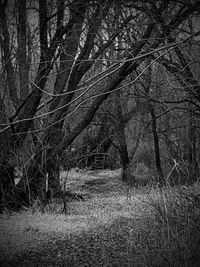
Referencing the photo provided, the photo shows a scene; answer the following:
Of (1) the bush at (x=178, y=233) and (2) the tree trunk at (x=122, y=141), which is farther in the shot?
(2) the tree trunk at (x=122, y=141)

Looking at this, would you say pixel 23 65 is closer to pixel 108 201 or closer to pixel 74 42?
pixel 74 42

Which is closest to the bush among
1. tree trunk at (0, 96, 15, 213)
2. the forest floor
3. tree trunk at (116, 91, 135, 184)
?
the forest floor

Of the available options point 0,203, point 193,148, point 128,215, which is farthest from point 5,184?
point 193,148

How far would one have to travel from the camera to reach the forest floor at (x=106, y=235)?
3.76 metres

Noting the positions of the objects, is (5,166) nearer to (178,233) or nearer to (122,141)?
(178,233)

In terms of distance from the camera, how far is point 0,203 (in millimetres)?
6680

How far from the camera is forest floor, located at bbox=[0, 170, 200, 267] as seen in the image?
3.76m

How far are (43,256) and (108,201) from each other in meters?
2.76

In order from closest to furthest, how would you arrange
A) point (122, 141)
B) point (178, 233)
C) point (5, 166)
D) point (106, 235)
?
point (178, 233), point (106, 235), point (5, 166), point (122, 141)

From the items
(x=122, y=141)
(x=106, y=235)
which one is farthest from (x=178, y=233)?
(x=122, y=141)

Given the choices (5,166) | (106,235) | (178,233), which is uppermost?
(5,166)

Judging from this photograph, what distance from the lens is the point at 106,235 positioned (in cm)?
482

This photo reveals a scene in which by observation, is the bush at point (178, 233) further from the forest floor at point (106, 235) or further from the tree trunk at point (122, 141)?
the tree trunk at point (122, 141)

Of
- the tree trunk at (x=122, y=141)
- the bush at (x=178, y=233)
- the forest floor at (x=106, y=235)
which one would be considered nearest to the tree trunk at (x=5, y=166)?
the forest floor at (x=106, y=235)
